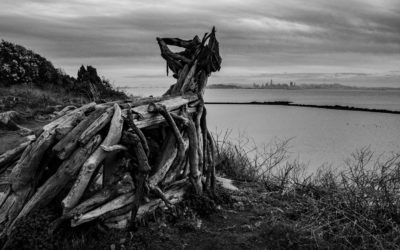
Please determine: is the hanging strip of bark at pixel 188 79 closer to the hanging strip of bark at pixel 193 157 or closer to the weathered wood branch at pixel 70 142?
the hanging strip of bark at pixel 193 157

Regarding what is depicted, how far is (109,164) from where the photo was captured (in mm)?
5438

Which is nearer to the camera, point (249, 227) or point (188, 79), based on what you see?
point (249, 227)

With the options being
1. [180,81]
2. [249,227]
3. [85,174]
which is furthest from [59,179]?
[180,81]

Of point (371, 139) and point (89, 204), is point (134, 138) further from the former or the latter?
point (371, 139)

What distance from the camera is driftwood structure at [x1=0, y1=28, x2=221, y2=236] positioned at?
4840 millimetres

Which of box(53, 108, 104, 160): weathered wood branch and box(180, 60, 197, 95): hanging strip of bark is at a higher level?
box(180, 60, 197, 95): hanging strip of bark

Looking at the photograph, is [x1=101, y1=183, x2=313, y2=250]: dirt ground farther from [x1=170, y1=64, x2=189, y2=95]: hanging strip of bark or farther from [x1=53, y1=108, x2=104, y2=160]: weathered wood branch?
[x1=170, y1=64, x2=189, y2=95]: hanging strip of bark

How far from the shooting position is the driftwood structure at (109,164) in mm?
4840

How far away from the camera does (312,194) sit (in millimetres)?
7023

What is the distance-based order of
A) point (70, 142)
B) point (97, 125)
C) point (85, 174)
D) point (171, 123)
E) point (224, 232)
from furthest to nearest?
point (171, 123)
point (224, 232)
point (97, 125)
point (70, 142)
point (85, 174)

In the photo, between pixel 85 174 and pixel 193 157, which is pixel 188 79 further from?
pixel 85 174

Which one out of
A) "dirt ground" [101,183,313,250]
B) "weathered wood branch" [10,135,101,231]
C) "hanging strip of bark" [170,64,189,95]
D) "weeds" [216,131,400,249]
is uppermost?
"hanging strip of bark" [170,64,189,95]

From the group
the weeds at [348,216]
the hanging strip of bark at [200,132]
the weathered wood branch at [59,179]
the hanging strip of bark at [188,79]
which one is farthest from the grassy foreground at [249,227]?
the hanging strip of bark at [188,79]

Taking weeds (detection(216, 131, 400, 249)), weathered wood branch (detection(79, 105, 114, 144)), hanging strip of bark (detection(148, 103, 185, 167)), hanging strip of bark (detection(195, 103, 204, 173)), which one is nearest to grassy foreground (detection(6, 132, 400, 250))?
weeds (detection(216, 131, 400, 249))
